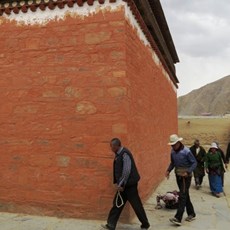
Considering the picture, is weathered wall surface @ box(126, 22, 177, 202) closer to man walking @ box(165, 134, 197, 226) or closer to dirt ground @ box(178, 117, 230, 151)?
man walking @ box(165, 134, 197, 226)

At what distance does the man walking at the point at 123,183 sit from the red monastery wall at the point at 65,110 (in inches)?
20.8

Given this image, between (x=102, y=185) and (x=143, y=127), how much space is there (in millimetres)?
2125

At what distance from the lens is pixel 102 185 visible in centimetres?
673

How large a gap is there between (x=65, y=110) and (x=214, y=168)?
5.29m

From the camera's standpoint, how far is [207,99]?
8662 centimetres

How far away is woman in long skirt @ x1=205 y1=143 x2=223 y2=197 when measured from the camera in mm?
10438

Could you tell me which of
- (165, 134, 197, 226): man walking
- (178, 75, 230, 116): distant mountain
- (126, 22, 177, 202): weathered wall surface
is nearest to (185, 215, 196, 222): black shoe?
(165, 134, 197, 226): man walking

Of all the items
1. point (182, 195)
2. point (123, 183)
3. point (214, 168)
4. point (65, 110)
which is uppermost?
point (65, 110)

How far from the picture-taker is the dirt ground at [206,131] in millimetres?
27266

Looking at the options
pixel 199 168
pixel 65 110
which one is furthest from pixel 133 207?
pixel 199 168

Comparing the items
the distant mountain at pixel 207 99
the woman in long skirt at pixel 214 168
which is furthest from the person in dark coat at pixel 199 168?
the distant mountain at pixel 207 99

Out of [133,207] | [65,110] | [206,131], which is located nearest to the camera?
[133,207]

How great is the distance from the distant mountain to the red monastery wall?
7220cm

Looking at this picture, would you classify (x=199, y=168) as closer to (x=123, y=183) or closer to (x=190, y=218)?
(x=190, y=218)
